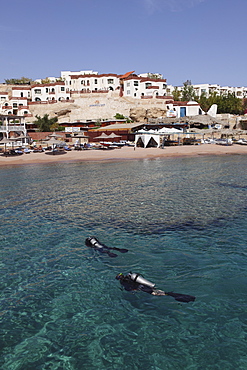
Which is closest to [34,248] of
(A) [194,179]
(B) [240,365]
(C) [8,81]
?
(B) [240,365]

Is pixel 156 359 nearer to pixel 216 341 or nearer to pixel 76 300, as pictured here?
pixel 216 341

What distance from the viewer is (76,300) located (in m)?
7.29

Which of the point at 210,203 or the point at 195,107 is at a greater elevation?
the point at 195,107

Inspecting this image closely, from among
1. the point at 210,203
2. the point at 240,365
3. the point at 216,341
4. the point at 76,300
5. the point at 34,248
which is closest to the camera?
the point at 240,365

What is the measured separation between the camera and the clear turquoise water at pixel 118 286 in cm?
564

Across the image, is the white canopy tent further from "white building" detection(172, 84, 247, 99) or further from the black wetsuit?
"white building" detection(172, 84, 247, 99)

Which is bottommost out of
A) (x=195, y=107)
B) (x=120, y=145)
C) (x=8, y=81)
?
(x=120, y=145)

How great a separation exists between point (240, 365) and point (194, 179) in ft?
63.4

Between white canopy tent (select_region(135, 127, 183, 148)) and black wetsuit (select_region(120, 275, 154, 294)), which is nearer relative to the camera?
black wetsuit (select_region(120, 275, 154, 294))

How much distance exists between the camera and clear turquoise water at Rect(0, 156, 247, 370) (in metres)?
5.64

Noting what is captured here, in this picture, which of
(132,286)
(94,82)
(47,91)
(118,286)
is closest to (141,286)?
(132,286)

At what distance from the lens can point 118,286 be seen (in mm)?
7805

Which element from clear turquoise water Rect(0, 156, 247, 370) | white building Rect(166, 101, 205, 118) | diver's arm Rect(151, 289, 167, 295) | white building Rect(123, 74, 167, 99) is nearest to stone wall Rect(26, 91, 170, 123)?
white building Rect(166, 101, 205, 118)

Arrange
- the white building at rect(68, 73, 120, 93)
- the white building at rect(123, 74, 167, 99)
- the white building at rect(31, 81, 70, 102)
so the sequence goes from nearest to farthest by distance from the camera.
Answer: the white building at rect(123, 74, 167, 99) < the white building at rect(31, 81, 70, 102) < the white building at rect(68, 73, 120, 93)
